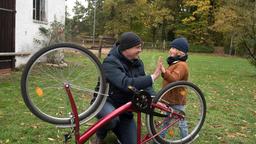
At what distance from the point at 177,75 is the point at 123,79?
0.98 metres

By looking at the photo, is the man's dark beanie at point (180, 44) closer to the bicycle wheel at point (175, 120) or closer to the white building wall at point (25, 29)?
the bicycle wheel at point (175, 120)

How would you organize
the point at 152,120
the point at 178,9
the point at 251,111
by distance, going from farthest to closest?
1. the point at 178,9
2. the point at 251,111
3. the point at 152,120

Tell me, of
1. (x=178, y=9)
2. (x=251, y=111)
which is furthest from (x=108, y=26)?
(x=251, y=111)

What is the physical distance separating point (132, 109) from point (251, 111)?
5226mm

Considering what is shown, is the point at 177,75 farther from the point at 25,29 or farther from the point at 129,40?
the point at 25,29

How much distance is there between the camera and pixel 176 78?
16.2ft

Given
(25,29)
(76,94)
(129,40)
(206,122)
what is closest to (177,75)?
(129,40)

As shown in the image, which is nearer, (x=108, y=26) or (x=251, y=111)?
(x=251, y=111)

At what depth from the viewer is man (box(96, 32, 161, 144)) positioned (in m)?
4.24

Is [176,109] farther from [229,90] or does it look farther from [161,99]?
[229,90]

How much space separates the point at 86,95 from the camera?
13.4 feet

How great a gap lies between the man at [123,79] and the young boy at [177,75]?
28 centimetres

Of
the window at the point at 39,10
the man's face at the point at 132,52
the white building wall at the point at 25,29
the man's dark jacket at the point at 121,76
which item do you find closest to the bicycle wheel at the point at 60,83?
the man's dark jacket at the point at 121,76

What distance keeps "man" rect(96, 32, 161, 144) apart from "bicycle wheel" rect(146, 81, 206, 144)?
0.82 feet
